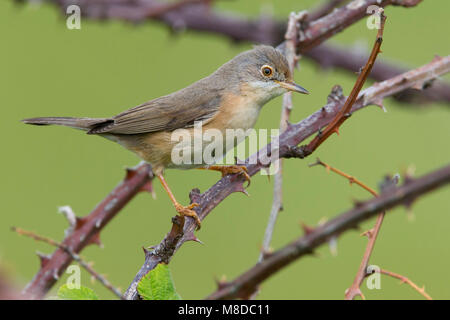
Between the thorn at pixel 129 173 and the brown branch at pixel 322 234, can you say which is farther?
the thorn at pixel 129 173

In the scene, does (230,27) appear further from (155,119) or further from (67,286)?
(67,286)

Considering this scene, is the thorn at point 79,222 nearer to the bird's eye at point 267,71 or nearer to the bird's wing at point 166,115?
the bird's wing at point 166,115

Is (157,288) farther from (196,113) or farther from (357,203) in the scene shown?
(196,113)

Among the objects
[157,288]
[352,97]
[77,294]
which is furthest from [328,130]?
[77,294]

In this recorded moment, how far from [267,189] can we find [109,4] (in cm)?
246

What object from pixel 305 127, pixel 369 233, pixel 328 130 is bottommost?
pixel 369 233

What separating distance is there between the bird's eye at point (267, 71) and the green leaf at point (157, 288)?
2.53 meters

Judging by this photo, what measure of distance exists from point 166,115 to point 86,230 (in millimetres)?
1146

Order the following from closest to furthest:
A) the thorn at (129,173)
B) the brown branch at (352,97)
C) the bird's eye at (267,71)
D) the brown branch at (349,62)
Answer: the brown branch at (352,97) < the thorn at (129,173) < the brown branch at (349,62) < the bird's eye at (267,71)

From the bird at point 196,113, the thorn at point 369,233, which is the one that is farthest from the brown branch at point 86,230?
the thorn at point 369,233

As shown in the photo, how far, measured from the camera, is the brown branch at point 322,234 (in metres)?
1.10

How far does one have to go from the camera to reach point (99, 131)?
3600 millimetres

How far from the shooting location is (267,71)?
12.5ft
